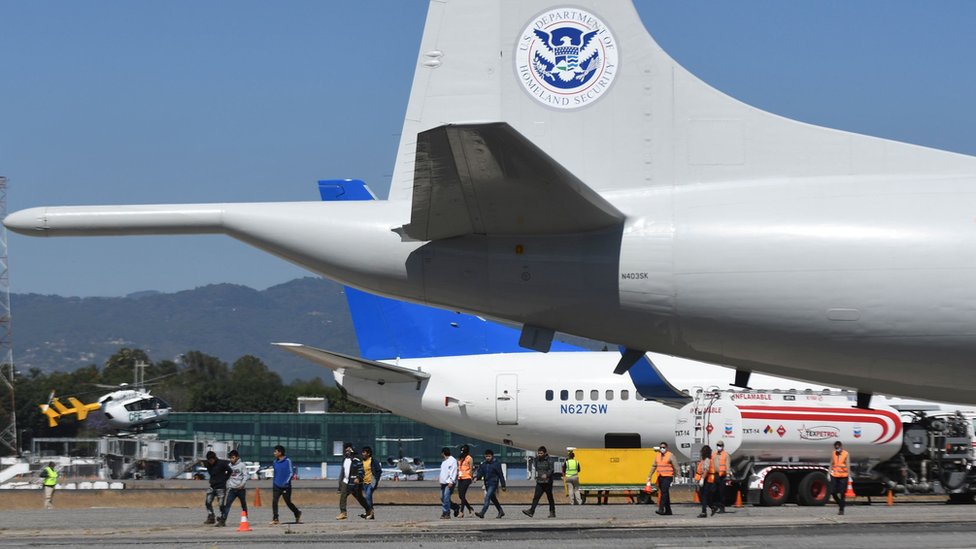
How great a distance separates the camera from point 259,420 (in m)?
88.9

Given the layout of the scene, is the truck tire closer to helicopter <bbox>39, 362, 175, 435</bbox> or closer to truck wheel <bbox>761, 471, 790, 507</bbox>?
truck wheel <bbox>761, 471, 790, 507</bbox>

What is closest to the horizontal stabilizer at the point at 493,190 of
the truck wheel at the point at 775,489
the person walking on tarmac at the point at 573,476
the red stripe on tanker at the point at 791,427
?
the red stripe on tanker at the point at 791,427

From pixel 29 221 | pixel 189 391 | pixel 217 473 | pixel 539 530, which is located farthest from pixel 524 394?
pixel 189 391

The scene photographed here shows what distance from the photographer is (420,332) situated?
34.7m

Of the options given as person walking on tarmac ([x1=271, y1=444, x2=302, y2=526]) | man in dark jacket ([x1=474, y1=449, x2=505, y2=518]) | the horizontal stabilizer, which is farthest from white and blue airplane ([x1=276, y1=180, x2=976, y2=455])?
the horizontal stabilizer

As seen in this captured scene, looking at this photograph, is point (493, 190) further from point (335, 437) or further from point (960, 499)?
point (335, 437)

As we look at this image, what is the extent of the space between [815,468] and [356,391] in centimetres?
1257

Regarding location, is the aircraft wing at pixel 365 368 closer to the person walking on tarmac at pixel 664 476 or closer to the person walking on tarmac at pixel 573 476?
the person walking on tarmac at pixel 573 476

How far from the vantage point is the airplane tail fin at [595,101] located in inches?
569

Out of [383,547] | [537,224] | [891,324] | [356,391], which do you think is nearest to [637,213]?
[537,224]

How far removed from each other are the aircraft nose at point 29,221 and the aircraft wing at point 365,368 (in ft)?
55.8

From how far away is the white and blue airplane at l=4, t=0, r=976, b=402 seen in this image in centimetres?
1292

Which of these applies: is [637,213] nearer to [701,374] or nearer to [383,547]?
[383,547]

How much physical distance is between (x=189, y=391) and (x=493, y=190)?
10849 centimetres
